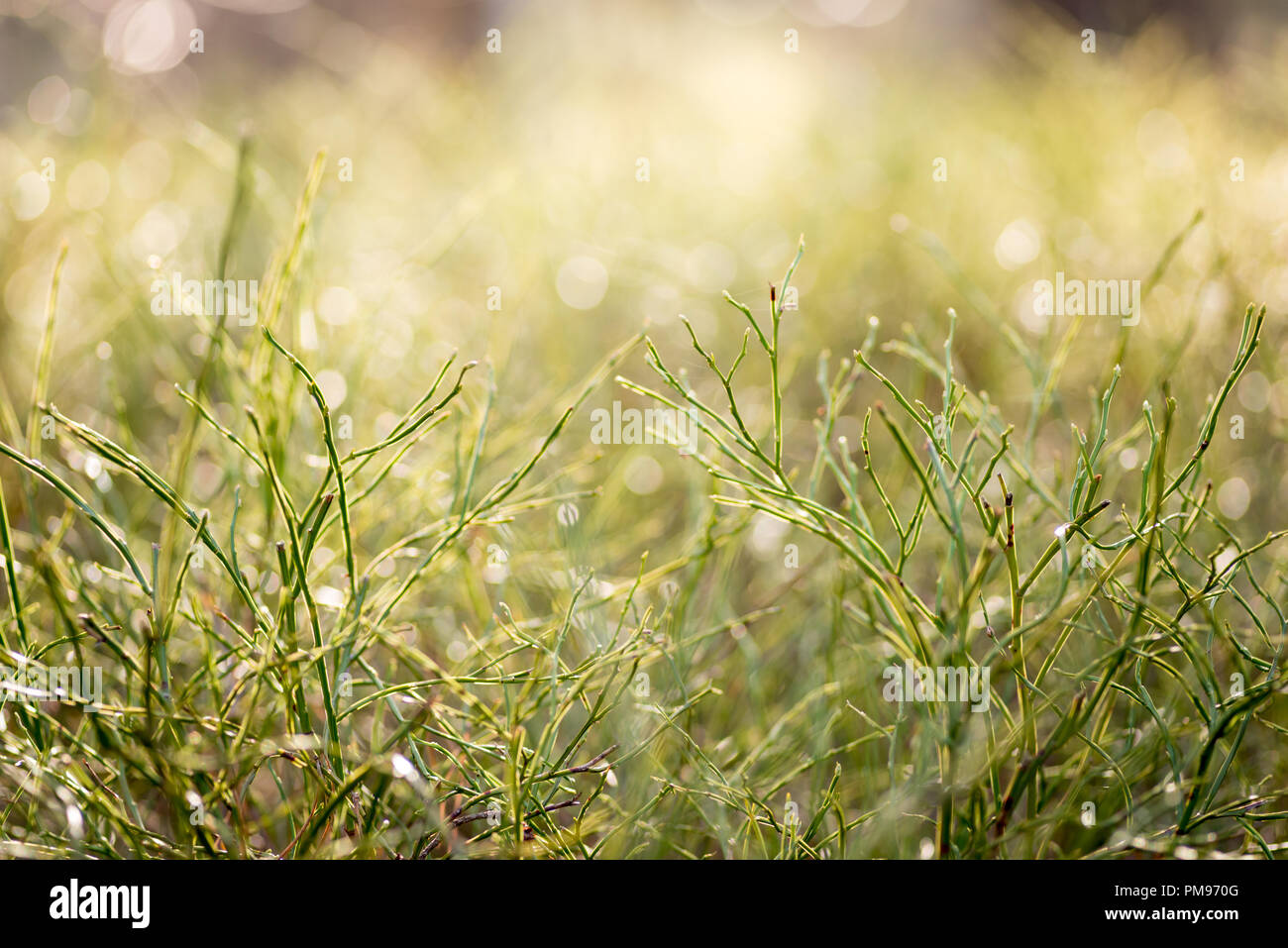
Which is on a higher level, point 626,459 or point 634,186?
point 634,186

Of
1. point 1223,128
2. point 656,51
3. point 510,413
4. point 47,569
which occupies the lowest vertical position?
point 47,569

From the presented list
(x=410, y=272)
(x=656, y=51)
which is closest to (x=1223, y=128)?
(x=656, y=51)

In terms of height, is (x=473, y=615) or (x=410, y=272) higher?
(x=410, y=272)

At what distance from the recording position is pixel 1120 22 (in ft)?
5.59

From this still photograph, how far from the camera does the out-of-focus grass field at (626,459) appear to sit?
408 millimetres

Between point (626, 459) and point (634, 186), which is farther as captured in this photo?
point (634, 186)

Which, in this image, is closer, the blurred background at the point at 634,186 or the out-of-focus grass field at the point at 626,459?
the out-of-focus grass field at the point at 626,459

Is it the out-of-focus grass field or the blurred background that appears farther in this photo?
the blurred background

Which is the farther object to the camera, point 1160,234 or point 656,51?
point 656,51

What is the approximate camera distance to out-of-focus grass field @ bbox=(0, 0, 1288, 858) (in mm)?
408

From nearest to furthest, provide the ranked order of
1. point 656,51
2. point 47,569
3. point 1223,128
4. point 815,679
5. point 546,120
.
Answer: point 47,569 < point 815,679 < point 1223,128 < point 546,120 < point 656,51

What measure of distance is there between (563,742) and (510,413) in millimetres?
326

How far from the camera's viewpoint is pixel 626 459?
710mm
